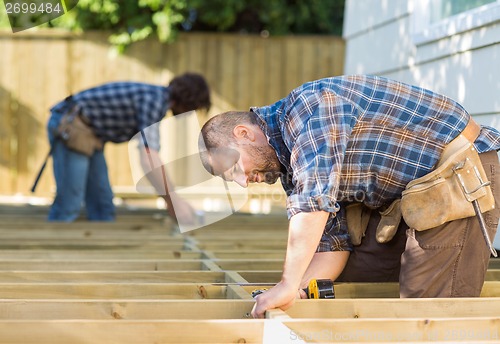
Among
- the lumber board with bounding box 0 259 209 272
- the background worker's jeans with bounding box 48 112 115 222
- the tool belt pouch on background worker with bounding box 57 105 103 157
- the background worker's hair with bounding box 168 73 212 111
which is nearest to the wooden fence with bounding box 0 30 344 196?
the background worker's jeans with bounding box 48 112 115 222

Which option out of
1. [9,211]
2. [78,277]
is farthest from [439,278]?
[9,211]

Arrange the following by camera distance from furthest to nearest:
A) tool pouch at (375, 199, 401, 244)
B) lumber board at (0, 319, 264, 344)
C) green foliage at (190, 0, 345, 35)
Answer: green foliage at (190, 0, 345, 35) → tool pouch at (375, 199, 401, 244) → lumber board at (0, 319, 264, 344)

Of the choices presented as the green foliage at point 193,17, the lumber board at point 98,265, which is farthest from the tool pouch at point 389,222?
the green foliage at point 193,17

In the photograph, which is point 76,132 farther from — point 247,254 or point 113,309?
point 113,309

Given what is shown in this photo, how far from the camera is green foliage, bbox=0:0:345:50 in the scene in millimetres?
10406

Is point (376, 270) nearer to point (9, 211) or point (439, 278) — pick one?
point (439, 278)

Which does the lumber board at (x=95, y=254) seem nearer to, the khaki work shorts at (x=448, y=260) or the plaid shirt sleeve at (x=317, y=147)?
the khaki work shorts at (x=448, y=260)

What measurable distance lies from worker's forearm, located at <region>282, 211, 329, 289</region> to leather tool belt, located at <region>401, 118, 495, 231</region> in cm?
50

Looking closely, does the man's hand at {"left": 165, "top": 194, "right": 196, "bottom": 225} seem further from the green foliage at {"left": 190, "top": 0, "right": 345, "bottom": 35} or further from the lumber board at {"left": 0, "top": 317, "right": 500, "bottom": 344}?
the green foliage at {"left": 190, "top": 0, "right": 345, "bottom": 35}

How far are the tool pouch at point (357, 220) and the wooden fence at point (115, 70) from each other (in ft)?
22.8

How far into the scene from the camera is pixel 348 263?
3.42 m

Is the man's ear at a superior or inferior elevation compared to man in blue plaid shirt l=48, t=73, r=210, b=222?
superior

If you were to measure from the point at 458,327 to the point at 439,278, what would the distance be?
497mm

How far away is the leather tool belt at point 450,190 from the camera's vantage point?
2.94 m
